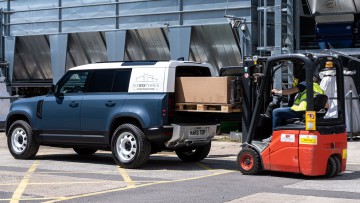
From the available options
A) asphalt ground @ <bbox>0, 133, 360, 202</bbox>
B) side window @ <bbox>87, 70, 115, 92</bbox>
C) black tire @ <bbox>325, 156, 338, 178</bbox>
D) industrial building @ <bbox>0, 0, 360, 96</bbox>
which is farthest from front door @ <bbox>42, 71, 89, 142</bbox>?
industrial building @ <bbox>0, 0, 360, 96</bbox>

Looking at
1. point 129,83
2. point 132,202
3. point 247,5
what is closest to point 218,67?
point 247,5

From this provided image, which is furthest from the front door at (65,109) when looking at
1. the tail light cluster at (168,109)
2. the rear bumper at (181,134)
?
the tail light cluster at (168,109)

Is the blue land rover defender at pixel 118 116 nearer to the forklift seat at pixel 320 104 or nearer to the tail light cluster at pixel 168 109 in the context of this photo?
the tail light cluster at pixel 168 109

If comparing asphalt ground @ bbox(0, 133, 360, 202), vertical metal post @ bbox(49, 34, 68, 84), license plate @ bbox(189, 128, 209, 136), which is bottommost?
asphalt ground @ bbox(0, 133, 360, 202)

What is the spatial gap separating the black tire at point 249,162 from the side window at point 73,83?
12.6ft

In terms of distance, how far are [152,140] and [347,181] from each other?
11.8ft

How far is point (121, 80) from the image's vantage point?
1248 cm

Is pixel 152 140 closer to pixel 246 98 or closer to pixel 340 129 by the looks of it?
pixel 246 98

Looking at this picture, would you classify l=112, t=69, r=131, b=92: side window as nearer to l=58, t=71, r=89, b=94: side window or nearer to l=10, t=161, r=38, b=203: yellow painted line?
l=58, t=71, r=89, b=94: side window

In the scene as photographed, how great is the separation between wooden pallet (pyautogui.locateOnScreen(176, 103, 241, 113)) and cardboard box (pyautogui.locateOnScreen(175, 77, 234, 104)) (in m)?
0.07

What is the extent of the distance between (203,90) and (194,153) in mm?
2234

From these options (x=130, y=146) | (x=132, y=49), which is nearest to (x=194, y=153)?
(x=130, y=146)

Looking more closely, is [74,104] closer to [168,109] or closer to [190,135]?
[168,109]

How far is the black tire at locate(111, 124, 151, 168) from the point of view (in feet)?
38.8
